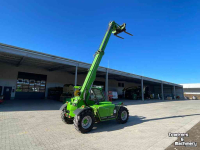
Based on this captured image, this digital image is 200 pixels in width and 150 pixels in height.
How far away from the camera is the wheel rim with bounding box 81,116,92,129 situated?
5.24 m

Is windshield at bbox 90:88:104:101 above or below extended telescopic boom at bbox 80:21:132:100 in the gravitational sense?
below

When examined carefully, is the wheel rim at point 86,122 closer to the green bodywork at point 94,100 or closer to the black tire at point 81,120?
the black tire at point 81,120

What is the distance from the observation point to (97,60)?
6.56 meters

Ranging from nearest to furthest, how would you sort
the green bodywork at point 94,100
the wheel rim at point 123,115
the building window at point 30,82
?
the green bodywork at point 94,100
the wheel rim at point 123,115
the building window at point 30,82

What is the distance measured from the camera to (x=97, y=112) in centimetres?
564

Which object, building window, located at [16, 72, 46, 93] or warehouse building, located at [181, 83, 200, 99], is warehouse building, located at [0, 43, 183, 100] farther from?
warehouse building, located at [181, 83, 200, 99]

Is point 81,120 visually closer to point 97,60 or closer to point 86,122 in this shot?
point 86,122

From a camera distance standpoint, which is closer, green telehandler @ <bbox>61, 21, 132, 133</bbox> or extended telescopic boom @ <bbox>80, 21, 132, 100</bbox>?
green telehandler @ <bbox>61, 21, 132, 133</bbox>

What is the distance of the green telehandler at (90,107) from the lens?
5212mm

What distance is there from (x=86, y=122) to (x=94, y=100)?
1430mm

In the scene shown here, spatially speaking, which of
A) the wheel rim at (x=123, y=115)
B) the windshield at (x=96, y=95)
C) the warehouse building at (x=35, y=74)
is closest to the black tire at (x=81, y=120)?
the windshield at (x=96, y=95)

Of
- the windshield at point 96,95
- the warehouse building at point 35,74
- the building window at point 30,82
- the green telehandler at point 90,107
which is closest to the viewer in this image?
the green telehandler at point 90,107

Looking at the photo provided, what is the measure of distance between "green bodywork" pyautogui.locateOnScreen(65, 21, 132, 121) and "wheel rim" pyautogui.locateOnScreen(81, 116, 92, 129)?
1.37ft

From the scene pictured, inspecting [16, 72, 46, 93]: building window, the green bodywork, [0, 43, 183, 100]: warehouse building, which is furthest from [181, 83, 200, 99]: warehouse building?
the green bodywork
